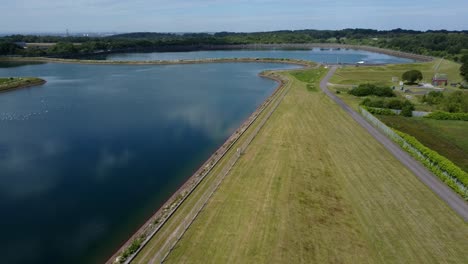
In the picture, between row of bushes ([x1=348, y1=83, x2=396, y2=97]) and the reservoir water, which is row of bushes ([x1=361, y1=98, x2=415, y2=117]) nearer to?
row of bushes ([x1=348, y1=83, x2=396, y2=97])

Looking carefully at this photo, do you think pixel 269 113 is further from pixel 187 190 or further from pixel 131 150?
pixel 187 190

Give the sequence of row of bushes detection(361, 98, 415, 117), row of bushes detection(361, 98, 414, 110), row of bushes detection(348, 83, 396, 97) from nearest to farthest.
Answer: row of bushes detection(361, 98, 415, 117)
row of bushes detection(361, 98, 414, 110)
row of bushes detection(348, 83, 396, 97)

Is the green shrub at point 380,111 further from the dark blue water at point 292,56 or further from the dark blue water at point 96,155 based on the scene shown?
the dark blue water at point 292,56

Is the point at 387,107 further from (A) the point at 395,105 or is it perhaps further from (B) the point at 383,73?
(B) the point at 383,73

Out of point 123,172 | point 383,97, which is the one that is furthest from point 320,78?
point 123,172

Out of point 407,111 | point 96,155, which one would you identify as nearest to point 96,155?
point 96,155

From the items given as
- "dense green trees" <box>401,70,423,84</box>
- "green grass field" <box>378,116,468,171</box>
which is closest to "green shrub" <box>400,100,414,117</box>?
"green grass field" <box>378,116,468,171</box>
